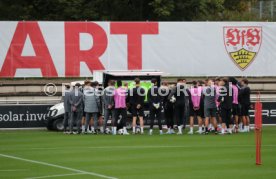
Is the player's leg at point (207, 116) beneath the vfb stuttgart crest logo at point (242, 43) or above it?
beneath

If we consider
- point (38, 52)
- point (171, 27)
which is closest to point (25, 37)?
point (38, 52)

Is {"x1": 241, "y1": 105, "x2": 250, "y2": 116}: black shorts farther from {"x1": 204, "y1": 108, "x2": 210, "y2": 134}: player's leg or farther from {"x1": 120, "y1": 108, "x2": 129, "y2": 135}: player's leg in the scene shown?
{"x1": 120, "y1": 108, "x2": 129, "y2": 135}: player's leg

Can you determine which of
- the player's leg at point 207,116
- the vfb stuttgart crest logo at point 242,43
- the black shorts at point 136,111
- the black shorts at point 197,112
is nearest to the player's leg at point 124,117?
the black shorts at point 136,111

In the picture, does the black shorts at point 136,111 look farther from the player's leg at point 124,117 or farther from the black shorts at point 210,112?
the black shorts at point 210,112

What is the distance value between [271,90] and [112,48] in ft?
29.3

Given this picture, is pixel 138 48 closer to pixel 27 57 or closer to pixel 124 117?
pixel 27 57

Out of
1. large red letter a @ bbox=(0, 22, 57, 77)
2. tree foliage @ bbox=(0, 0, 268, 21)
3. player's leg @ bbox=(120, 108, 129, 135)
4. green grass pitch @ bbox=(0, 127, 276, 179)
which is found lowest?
green grass pitch @ bbox=(0, 127, 276, 179)

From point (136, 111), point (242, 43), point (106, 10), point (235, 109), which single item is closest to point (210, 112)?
point (235, 109)

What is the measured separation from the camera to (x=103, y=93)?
31.5m

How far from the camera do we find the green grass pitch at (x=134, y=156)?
751 inches

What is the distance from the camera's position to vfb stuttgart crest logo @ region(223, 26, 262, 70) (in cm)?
4272

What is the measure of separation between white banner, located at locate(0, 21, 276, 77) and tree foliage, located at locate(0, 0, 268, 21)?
5022mm

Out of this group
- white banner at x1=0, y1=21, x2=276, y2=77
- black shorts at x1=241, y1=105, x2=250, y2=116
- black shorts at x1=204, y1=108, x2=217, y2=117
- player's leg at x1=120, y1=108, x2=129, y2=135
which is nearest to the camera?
player's leg at x1=120, y1=108, x2=129, y2=135

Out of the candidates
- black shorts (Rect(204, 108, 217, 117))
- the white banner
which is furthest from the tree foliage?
black shorts (Rect(204, 108, 217, 117))
